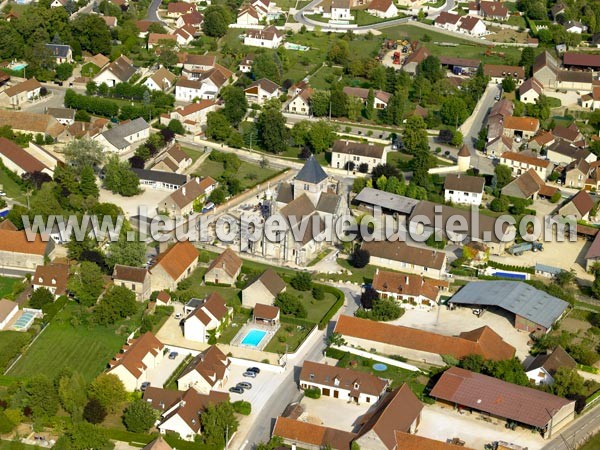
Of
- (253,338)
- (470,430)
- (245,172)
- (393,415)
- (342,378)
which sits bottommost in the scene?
(245,172)

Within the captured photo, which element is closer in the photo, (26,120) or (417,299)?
(417,299)

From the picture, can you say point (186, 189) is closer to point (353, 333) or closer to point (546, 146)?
point (353, 333)

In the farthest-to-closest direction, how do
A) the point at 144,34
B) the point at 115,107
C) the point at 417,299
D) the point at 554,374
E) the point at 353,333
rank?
1. the point at 144,34
2. the point at 115,107
3. the point at 417,299
4. the point at 353,333
5. the point at 554,374

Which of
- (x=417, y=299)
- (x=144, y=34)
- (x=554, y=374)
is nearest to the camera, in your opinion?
(x=554, y=374)

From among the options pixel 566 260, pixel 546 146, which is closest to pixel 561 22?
pixel 546 146

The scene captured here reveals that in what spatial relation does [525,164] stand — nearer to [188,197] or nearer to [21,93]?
[188,197]

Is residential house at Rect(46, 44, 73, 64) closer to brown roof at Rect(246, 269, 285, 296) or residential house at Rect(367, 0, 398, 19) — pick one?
residential house at Rect(367, 0, 398, 19)

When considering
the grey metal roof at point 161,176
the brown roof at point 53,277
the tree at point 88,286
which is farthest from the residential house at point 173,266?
the grey metal roof at point 161,176

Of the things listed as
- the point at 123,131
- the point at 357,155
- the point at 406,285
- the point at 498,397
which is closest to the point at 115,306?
the point at 406,285
